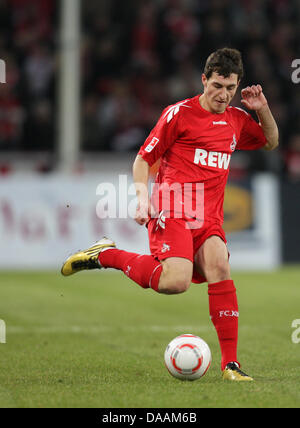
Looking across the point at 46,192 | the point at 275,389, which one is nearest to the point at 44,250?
the point at 46,192

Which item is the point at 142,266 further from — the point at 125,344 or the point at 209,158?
the point at 125,344

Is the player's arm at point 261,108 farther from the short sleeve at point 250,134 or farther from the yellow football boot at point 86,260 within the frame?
the yellow football boot at point 86,260

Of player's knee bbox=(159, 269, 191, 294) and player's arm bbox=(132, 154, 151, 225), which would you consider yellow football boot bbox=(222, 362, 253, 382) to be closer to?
player's knee bbox=(159, 269, 191, 294)

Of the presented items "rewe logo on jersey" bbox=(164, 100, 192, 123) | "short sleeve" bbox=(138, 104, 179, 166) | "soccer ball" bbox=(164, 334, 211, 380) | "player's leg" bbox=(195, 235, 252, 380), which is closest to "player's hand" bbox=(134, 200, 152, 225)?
"short sleeve" bbox=(138, 104, 179, 166)

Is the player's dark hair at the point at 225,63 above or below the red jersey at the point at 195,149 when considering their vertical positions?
above

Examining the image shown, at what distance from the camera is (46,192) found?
13.7m

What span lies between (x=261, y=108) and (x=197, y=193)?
753 mm

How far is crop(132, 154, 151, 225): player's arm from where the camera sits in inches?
216

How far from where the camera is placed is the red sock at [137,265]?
575 cm

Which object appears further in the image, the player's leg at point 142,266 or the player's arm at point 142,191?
the player's leg at point 142,266

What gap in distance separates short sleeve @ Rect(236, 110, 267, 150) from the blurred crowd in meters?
8.84

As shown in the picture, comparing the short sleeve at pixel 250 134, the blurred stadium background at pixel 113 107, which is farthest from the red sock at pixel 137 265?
the blurred stadium background at pixel 113 107

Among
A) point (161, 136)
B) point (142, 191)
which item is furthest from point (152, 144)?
point (142, 191)

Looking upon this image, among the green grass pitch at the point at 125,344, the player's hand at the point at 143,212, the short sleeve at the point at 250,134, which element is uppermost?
the short sleeve at the point at 250,134
